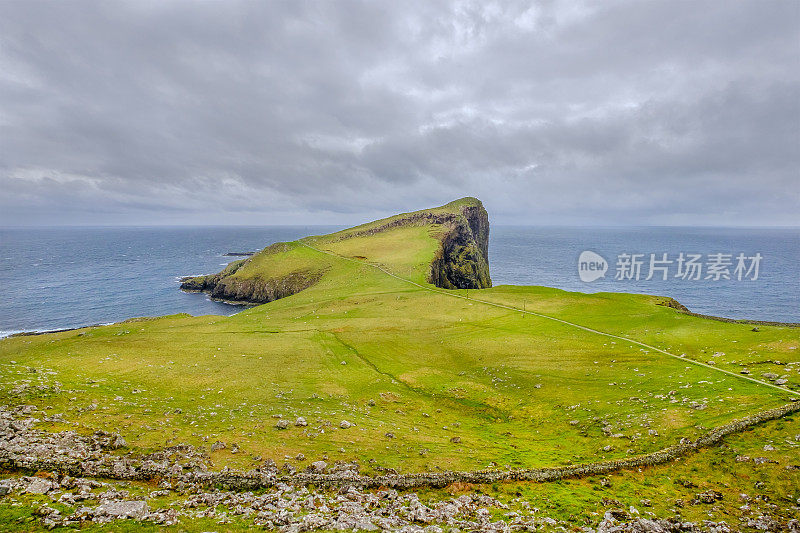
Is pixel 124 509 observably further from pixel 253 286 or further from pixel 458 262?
pixel 458 262

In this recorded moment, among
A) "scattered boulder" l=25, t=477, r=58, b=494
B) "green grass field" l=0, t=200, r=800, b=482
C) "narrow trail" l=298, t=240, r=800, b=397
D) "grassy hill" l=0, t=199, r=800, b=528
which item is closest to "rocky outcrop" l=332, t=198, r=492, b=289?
"narrow trail" l=298, t=240, r=800, b=397

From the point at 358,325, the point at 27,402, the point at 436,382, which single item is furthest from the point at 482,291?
the point at 27,402

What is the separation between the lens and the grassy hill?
24.3 meters

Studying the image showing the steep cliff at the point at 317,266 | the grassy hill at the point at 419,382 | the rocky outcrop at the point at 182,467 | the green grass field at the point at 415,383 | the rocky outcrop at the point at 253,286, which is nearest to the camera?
the rocky outcrop at the point at 182,467

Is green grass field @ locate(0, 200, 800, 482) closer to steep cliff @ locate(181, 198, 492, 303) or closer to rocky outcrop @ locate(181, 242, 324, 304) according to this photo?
rocky outcrop @ locate(181, 242, 324, 304)

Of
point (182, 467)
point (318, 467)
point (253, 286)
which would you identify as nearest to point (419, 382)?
point (318, 467)

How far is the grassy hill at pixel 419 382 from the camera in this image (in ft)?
79.7

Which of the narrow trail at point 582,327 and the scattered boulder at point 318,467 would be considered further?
the narrow trail at point 582,327

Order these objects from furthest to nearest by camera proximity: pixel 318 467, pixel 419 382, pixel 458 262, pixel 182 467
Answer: pixel 458 262
pixel 419 382
pixel 318 467
pixel 182 467

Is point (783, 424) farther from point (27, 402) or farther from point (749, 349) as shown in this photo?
point (27, 402)

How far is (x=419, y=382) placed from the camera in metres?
39.6

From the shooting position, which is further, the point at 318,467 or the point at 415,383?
the point at 415,383

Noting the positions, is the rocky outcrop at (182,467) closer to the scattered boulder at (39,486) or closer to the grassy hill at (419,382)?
the grassy hill at (419,382)

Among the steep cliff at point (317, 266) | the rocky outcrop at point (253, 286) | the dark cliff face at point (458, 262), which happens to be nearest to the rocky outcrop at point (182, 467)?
the steep cliff at point (317, 266)
